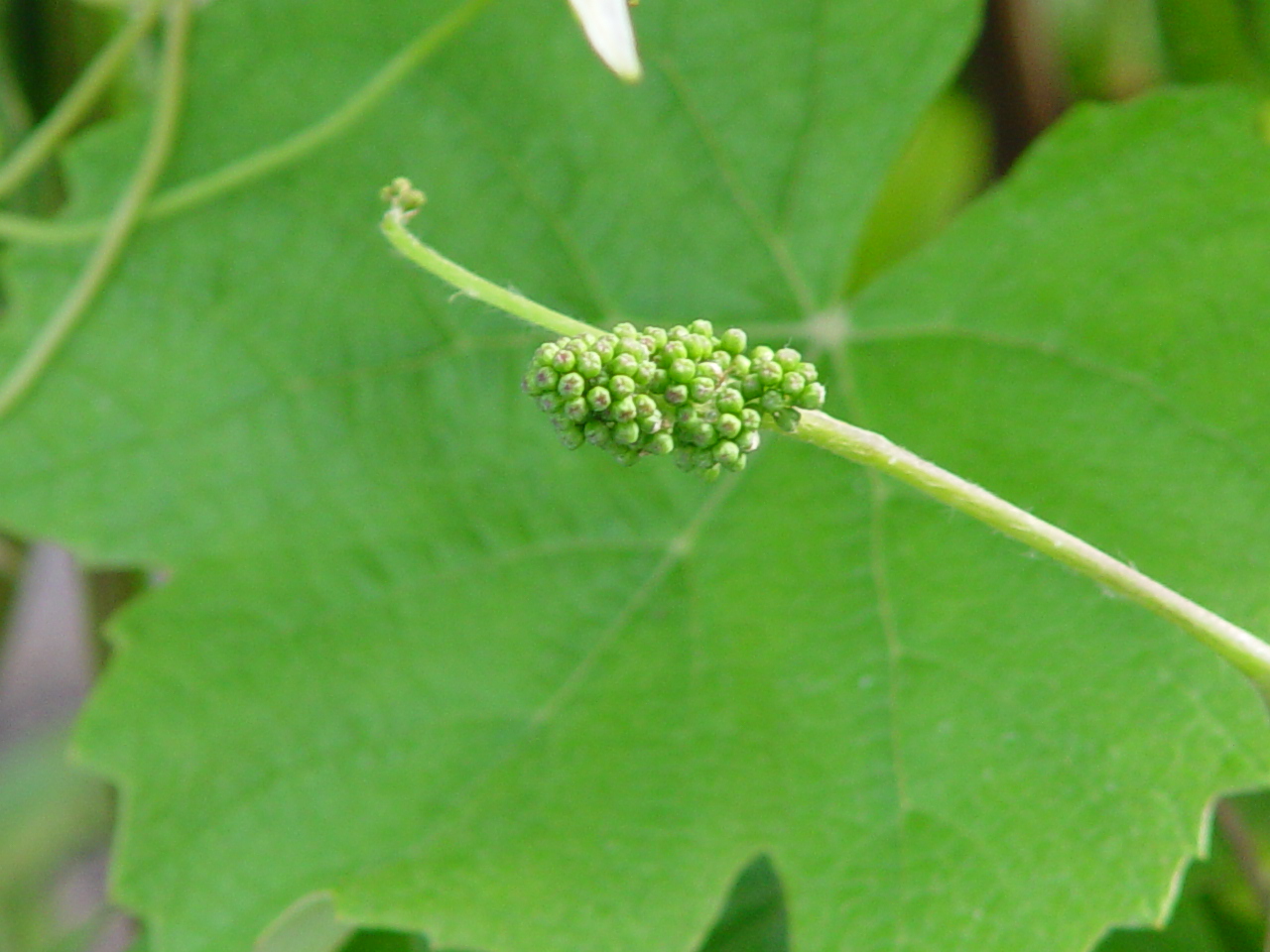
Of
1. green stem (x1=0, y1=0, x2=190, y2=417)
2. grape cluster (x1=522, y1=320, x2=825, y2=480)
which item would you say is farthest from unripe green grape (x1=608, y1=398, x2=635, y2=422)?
green stem (x1=0, y1=0, x2=190, y2=417)

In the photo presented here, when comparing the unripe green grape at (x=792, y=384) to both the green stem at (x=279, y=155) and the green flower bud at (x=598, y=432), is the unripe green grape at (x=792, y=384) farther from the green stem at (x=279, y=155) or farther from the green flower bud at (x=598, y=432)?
the green stem at (x=279, y=155)

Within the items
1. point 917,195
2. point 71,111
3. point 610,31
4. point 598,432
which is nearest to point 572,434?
point 598,432

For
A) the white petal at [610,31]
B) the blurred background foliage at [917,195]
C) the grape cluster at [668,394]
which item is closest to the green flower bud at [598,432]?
the grape cluster at [668,394]

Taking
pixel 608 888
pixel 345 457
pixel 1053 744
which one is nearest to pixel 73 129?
pixel 345 457

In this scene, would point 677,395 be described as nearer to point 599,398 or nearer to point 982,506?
point 599,398

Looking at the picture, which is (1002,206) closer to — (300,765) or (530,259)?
(530,259)

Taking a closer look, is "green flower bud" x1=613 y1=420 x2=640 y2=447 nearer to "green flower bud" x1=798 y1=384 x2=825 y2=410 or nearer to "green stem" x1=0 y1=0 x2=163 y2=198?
"green flower bud" x1=798 y1=384 x2=825 y2=410
